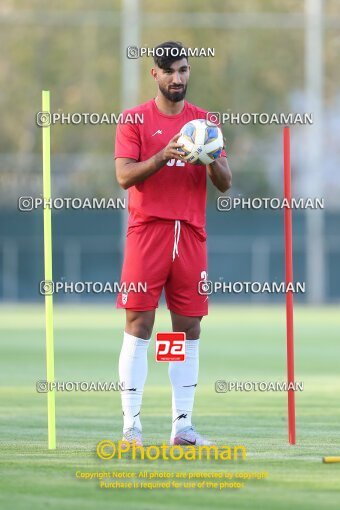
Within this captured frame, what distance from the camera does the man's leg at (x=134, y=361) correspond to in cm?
816

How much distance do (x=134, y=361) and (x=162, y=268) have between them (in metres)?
0.57

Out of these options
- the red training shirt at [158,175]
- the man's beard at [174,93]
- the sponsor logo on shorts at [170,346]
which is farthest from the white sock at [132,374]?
the man's beard at [174,93]

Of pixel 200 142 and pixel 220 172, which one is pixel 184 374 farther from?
pixel 200 142

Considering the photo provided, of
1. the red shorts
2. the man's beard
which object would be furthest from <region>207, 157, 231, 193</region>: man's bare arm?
the man's beard

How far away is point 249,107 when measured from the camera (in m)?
45.7

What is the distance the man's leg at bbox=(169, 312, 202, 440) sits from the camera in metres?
8.34

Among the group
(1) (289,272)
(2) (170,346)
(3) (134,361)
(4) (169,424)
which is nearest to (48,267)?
(3) (134,361)

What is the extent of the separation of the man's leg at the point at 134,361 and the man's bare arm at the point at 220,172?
867 mm

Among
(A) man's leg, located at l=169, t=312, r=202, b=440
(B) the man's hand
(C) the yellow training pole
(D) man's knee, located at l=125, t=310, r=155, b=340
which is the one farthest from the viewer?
(A) man's leg, located at l=169, t=312, r=202, b=440

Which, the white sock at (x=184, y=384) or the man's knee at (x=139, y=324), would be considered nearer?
the man's knee at (x=139, y=324)

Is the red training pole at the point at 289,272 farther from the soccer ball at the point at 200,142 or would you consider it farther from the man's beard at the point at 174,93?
the man's beard at the point at 174,93

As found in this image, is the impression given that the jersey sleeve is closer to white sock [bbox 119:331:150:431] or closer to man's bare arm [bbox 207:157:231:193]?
man's bare arm [bbox 207:157:231:193]

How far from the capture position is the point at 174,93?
817 cm

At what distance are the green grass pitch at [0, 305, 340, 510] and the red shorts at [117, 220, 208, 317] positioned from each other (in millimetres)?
897
